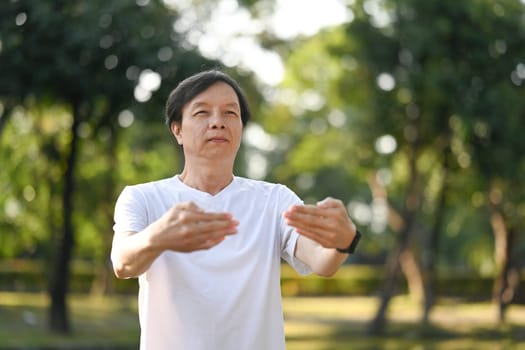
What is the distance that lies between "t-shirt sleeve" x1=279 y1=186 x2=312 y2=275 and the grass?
1659 centimetres

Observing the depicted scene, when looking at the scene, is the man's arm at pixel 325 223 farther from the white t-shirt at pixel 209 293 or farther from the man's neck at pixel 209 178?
the man's neck at pixel 209 178

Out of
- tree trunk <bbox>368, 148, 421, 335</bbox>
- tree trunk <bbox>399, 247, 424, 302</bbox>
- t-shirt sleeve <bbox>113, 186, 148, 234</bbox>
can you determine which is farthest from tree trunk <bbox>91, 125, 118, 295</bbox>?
t-shirt sleeve <bbox>113, 186, 148, 234</bbox>

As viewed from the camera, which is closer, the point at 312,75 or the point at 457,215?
the point at 312,75

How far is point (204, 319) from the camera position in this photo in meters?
2.65

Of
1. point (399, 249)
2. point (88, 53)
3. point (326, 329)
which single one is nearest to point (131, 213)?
point (88, 53)

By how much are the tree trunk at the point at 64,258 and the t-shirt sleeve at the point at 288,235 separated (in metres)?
19.4

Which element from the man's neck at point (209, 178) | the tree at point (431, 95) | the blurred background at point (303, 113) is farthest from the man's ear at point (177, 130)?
the tree at point (431, 95)

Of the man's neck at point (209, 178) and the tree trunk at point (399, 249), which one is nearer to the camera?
the man's neck at point (209, 178)

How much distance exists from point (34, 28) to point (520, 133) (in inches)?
487

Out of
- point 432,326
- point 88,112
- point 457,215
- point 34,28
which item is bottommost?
point 432,326

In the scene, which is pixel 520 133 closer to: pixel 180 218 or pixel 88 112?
pixel 88 112

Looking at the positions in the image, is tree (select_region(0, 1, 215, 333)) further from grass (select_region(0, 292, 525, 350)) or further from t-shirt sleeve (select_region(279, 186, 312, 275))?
t-shirt sleeve (select_region(279, 186, 312, 275))

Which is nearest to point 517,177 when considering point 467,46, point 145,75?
point 467,46

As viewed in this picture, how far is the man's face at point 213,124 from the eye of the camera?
2.77 m
